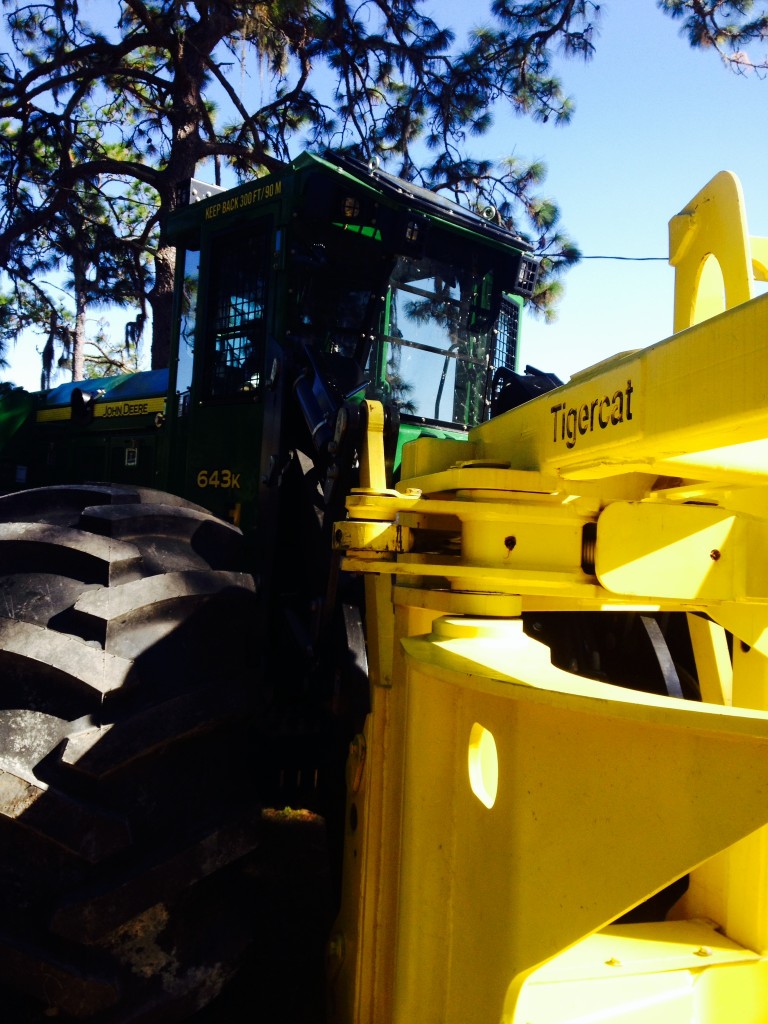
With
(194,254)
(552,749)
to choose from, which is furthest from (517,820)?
(194,254)

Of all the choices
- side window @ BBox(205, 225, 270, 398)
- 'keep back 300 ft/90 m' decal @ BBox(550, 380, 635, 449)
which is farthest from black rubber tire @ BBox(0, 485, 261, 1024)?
side window @ BBox(205, 225, 270, 398)

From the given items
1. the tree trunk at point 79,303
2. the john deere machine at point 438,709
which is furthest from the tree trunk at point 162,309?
the john deere machine at point 438,709

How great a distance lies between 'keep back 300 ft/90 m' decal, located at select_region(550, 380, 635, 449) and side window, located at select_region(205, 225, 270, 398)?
1.92 metres

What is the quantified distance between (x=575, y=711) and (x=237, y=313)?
2.52m

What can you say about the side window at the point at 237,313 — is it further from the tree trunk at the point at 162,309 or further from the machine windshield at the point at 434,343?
the tree trunk at the point at 162,309

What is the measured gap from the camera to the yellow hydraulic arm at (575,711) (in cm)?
122

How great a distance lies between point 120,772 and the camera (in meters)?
1.82

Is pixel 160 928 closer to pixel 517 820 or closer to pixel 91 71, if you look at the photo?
pixel 517 820

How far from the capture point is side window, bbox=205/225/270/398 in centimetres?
329

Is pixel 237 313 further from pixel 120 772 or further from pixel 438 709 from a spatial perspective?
pixel 438 709

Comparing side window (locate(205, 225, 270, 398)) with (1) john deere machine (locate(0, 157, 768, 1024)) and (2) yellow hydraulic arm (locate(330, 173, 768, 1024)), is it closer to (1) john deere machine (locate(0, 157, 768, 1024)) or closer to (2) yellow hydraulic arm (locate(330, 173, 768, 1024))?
(1) john deere machine (locate(0, 157, 768, 1024))

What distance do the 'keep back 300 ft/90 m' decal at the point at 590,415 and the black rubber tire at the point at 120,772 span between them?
3.40 feet

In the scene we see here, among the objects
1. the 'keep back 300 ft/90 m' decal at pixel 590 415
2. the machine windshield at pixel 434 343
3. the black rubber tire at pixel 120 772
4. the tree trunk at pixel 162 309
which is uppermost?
the tree trunk at pixel 162 309

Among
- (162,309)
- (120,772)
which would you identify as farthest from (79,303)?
(120,772)
